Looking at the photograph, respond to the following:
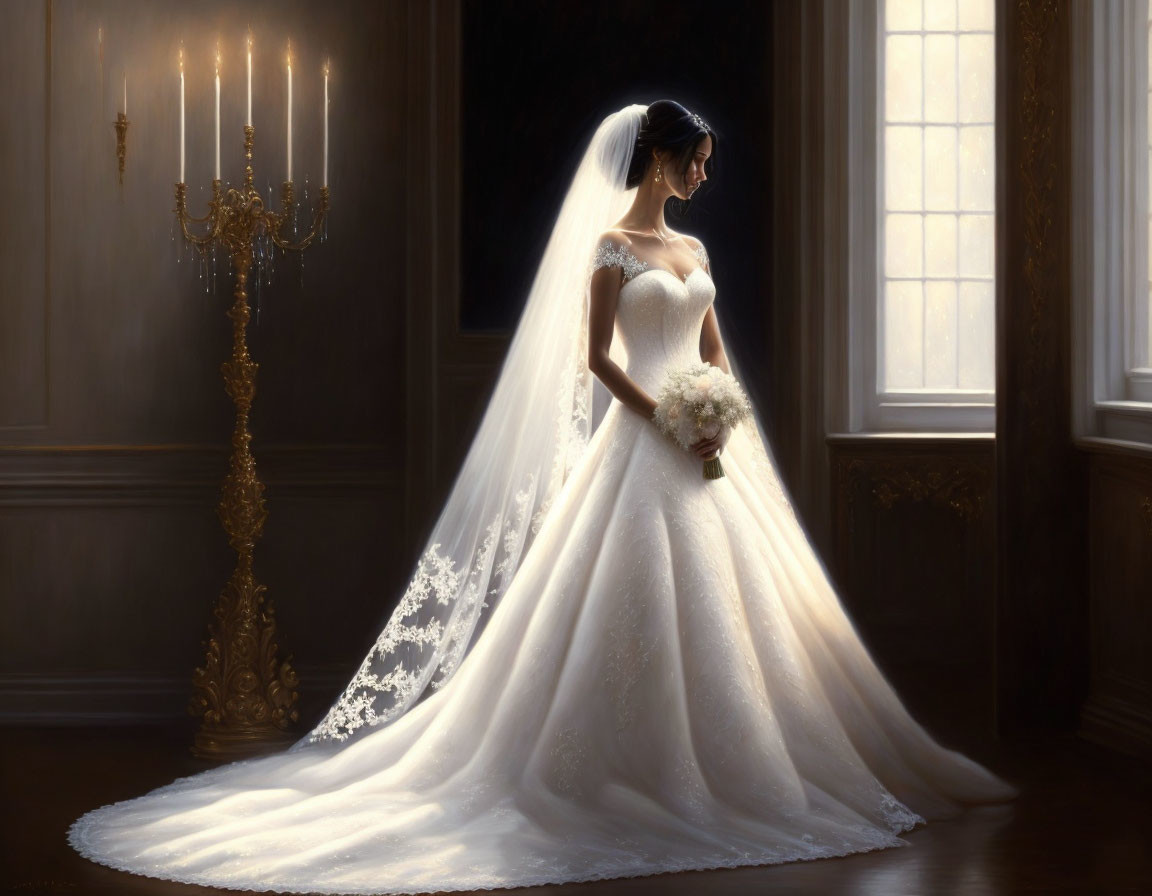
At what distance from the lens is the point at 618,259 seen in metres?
4.04

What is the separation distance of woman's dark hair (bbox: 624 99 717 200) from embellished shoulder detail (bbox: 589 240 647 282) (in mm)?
264

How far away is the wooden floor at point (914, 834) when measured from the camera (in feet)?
10.4

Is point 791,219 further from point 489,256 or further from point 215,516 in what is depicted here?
point 215,516

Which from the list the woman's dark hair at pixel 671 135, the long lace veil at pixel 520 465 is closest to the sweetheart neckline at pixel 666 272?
the long lace veil at pixel 520 465

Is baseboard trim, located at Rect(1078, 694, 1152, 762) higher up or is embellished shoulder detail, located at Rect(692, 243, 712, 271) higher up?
embellished shoulder detail, located at Rect(692, 243, 712, 271)

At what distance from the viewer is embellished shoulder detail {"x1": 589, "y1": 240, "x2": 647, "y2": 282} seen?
4.03m

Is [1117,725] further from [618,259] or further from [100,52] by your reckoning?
[100,52]

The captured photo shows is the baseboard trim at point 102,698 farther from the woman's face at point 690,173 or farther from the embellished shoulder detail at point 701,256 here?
the woman's face at point 690,173

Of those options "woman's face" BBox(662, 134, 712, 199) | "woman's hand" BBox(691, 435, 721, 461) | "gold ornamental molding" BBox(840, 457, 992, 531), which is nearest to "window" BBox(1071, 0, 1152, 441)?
"gold ornamental molding" BBox(840, 457, 992, 531)

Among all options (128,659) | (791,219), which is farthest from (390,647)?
(791,219)

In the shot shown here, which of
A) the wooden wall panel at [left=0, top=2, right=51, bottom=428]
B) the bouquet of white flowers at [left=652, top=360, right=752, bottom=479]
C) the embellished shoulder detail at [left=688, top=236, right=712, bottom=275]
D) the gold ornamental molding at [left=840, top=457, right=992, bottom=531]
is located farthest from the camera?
the gold ornamental molding at [left=840, top=457, right=992, bottom=531]

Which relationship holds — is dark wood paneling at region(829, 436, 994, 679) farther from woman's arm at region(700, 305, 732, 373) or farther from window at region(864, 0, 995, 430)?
woman's arm at region(700, 305, 732, 373)

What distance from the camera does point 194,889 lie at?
124 inches

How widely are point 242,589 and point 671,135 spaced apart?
7.20 ft
